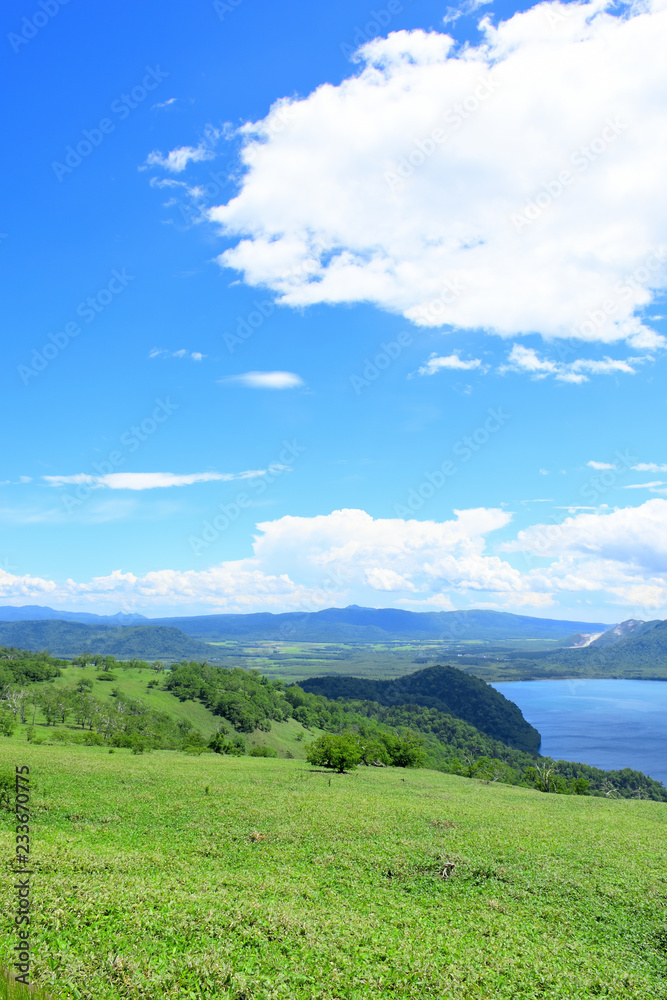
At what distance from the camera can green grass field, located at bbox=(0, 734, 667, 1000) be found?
16.1 m

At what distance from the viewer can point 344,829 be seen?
32.3 meters

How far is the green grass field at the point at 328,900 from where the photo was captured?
16125 millimetres

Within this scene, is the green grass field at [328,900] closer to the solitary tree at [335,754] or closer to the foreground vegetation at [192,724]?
the solitary tree at [335,754]

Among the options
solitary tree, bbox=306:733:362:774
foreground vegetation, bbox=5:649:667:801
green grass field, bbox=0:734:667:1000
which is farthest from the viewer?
foreground vegetation, bbox=5:649:667:801

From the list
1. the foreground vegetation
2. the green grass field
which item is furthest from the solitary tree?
the green grass field

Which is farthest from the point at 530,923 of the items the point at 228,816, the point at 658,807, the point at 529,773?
the point at 529,773

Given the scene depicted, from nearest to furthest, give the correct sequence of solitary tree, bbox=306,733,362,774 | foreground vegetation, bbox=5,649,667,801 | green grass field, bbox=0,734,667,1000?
1. green grass field, bbox=0,734,667,1000
2. solitary tree, bbox=306,733,362,774
3. foreground vegetation, bbox=5,649,667,801

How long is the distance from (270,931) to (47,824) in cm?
2091

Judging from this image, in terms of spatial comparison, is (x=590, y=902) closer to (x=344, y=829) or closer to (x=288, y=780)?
(x=344, y=829)

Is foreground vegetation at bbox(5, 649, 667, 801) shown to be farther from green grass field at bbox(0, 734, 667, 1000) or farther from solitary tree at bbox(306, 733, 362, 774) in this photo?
green grass field at bbox(0, 734, 667, 1000)

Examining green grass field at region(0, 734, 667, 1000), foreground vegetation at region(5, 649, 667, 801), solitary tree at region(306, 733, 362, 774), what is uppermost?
green grass field at region(0, 734, 667, 1000)

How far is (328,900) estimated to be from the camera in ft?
73.6

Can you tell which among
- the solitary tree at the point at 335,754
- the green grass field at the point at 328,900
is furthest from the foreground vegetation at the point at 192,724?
the green grass field at the point at 328,900

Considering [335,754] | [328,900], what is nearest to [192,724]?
[335,754]
